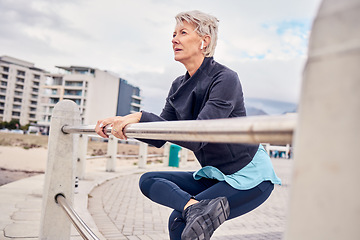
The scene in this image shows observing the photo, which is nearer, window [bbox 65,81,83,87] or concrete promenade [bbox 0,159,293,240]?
concrete promenade [bbox 0,159,293,240]

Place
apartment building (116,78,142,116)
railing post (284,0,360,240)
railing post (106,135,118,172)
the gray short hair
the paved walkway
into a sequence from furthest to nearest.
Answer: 1. apartment building (116,78,142,116)
2. railing post (106,135,118,172)
3. the paved walkway
4. the gray short hair
5. railing post (284,0,360,240)

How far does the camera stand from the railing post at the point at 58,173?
7.99 ft

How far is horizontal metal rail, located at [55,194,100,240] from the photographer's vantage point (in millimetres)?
1930

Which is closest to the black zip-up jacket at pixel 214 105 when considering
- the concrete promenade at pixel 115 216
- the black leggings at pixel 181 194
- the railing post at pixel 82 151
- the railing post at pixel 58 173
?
the black leggings at pixel 181 194

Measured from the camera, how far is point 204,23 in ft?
6.93

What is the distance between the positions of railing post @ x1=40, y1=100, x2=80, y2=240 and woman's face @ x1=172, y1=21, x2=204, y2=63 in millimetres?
896

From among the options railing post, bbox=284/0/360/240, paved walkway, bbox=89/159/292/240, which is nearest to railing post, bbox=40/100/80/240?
paved walkway, bbox=89/159/292/240

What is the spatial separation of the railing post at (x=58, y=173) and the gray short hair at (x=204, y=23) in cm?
101

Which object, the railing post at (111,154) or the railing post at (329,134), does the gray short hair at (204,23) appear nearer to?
the railing post at (329,134)

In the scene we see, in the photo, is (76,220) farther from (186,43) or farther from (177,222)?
(186,43)

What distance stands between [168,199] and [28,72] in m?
106

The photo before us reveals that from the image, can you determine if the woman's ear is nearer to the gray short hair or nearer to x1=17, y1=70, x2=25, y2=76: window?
the gray short hair

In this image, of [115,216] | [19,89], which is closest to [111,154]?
[115,216]

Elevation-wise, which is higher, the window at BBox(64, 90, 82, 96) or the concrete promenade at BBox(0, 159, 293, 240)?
the window at BBox(64, 90, 82, 96)
